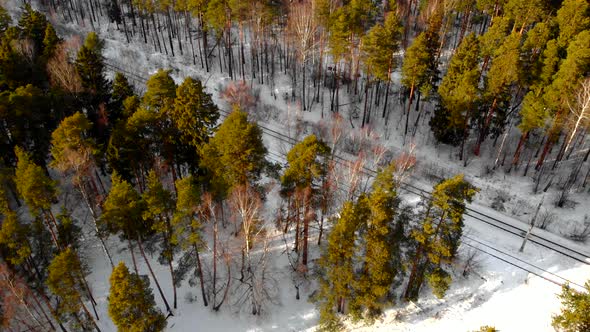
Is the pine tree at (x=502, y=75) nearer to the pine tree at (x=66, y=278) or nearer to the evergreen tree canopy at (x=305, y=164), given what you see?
the evergreen tree canopy at (x=305, y=164)

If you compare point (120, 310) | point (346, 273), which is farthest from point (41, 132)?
point (346, 273)

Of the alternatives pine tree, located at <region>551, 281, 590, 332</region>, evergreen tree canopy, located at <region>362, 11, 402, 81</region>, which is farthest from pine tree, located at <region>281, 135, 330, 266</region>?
evergreen tree canopy, located at <region>362, 11, 402, 81</region>

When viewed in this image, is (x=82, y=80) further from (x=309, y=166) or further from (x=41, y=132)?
(x=309, y=166)

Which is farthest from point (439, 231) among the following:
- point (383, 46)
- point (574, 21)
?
point (574, 21)

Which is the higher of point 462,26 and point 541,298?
point 462,26

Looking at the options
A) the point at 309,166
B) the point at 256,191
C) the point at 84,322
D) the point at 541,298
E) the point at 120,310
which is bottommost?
the point at 84,322

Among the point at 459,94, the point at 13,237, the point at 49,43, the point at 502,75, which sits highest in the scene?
the point at 49,43

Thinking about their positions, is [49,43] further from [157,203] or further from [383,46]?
[383,46]

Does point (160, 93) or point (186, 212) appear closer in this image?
point (186, 212)
